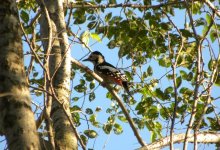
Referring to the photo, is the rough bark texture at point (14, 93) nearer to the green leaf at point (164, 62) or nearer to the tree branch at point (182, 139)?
the tree branch at point (182, 139)

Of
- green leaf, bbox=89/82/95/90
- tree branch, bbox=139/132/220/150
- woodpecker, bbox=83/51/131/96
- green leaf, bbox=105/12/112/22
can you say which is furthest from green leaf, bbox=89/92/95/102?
tree branch, bbox=139/132/220/150

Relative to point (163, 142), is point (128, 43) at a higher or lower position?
higher

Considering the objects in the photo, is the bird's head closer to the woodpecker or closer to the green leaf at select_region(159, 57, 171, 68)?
the woodpecker

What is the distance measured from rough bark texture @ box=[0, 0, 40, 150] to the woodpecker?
10.5 ft

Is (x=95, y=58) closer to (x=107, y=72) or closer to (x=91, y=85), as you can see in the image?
(x=107, y=72)

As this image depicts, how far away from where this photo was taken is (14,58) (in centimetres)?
241

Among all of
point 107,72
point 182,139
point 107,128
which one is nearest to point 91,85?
point 107,72

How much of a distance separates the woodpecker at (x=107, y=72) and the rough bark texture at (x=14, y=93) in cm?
319

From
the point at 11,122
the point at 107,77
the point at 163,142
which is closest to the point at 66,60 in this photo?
the point at 163,142

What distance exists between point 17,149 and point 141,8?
13.0 ft

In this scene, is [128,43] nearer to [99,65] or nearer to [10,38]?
[99,65]

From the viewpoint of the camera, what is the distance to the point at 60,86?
12.6ft

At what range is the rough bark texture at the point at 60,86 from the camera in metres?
3.33

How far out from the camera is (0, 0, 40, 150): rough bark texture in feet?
7.11
